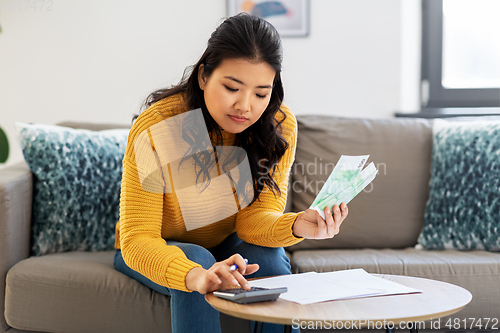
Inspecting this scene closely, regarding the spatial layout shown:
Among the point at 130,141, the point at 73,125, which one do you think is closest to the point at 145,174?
the point at 130,141

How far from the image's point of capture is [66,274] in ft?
4.17

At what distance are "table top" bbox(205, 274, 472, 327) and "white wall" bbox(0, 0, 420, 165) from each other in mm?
1494

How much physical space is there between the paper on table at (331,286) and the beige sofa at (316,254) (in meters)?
0.38

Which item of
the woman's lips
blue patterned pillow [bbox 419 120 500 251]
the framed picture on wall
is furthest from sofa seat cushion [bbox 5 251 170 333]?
the framed picture on wall

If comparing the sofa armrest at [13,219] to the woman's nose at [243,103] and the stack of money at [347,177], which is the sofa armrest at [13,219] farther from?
the stack of money at [347,177]

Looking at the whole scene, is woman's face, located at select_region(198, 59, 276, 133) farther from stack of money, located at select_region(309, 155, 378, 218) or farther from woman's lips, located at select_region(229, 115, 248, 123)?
stack of money, located at select_region(309, 155, 378, 218)

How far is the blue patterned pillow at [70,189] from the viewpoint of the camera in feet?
4.84

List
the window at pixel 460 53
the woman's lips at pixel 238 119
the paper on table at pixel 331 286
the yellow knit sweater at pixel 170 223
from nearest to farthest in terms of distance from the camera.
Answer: the paper on table at pixel 331 286, the yellow knit sweater at pixel 170 223, the woman's lips at pixel 238 119, the window at pixel 460 53

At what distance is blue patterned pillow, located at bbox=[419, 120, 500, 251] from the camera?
1.52m

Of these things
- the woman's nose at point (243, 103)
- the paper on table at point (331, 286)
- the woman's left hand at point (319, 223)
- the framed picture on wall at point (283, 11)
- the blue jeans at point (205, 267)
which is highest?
the framed picture on wall at point (283, 11)

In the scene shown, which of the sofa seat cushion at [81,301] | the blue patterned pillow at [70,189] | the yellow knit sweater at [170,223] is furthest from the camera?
the blue patterned pillow at [70,189]

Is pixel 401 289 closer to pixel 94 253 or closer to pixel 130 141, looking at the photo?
pixel 130 141

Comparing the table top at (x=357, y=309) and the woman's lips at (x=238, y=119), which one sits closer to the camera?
the table top at (x=357, y=309)

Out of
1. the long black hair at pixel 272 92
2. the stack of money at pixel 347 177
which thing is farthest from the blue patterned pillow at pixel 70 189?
the stack of money at pixel 347 177
